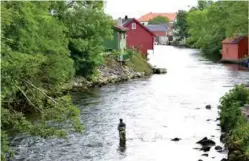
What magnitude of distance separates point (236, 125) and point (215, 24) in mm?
60986

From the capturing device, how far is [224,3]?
182 ft

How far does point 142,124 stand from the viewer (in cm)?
2531

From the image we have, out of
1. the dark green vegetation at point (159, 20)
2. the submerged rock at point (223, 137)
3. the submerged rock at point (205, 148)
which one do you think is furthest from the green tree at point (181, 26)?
the submerged rock at point (205, 148)

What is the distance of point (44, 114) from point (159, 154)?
9.68 metres

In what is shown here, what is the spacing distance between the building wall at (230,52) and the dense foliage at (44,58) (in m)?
28.6

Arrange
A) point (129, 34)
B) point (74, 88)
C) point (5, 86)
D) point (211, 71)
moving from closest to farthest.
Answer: point (5, 86) < point (74, 88) < point (211, 71) < point (129, 34)

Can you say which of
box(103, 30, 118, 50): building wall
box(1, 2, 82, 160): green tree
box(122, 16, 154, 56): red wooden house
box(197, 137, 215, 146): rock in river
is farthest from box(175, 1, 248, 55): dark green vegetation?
box(197, 137, 215, 146): rock in river

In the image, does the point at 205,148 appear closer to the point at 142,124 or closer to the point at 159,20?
the point at 142,124

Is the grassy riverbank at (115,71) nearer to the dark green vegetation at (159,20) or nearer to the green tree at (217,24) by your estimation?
the green tree at (217,24)

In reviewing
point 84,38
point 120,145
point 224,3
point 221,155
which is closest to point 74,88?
point 84,38

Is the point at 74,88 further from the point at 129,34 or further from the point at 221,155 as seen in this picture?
the point at 129,34

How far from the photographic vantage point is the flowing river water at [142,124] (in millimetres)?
19188

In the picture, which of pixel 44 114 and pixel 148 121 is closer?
pixel 44 114

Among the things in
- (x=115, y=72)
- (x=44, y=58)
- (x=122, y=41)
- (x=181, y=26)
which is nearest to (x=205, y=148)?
(x=44, y=58)
